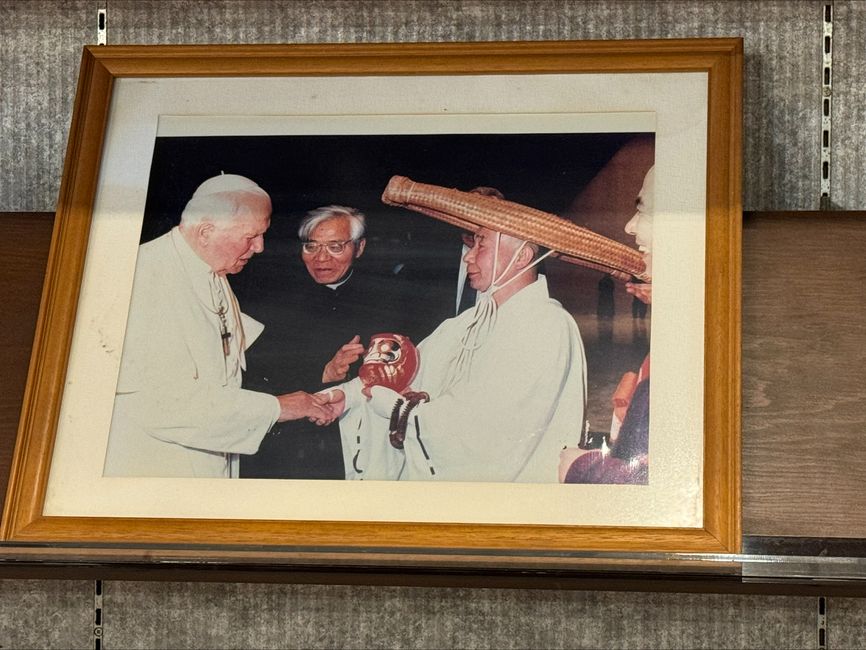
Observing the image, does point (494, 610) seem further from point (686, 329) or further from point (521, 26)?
point (521, 26)

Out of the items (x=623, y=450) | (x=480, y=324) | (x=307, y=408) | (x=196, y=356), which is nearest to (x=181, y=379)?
(x=196, y=356)

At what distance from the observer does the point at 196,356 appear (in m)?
0.98

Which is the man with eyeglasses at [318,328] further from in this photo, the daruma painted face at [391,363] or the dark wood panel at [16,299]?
the dark wood panel at [16,299]

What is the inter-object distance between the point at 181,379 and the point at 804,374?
59cm

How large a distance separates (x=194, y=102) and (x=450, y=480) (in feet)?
1.61

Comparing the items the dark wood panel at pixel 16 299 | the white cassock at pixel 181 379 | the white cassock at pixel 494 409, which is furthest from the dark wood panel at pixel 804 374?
the dark wood panel at pixel 16 299

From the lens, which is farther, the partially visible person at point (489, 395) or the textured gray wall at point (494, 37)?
the textured gray wall at point (494, 37)

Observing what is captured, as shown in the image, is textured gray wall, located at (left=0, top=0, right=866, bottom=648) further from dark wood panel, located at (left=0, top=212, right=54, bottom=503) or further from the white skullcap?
the white skullcap

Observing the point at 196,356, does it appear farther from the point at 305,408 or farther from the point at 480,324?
the point at 480,324

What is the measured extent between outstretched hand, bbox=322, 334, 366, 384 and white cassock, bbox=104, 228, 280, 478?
2.3 inches

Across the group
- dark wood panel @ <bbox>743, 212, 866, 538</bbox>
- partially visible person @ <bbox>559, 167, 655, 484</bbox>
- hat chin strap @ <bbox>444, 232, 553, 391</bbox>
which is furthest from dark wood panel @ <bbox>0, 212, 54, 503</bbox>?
dark wood panel @ <bbox>743, 212, 866, 538</bbox>

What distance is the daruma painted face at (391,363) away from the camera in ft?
3.16

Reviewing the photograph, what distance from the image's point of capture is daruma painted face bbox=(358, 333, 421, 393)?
3.16 ft

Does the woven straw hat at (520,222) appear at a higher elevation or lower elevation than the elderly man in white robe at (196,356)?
higher
